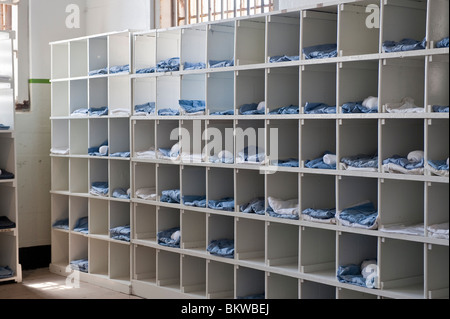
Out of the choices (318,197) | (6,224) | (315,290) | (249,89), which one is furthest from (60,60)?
(315,290)

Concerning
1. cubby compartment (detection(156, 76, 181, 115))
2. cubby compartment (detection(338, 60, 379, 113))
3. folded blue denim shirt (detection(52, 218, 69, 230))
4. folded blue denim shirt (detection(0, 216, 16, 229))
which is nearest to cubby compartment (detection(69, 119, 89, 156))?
folded blue denim shirt (detection(52, 218, 69, 230))

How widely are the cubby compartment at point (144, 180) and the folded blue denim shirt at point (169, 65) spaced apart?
0.99 meters

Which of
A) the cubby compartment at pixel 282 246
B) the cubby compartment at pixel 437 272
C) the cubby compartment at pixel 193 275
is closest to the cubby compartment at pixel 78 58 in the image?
the cubby compartment at pixel 193 275

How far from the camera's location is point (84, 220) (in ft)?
25.6

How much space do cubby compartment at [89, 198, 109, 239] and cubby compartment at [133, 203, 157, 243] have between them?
2.05ft

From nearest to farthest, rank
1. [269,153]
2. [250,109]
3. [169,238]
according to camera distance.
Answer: [269,153] → [250,109] → [169,238]

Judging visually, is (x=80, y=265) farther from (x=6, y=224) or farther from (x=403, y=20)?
(x=403, y=20)

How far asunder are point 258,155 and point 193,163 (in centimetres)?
75

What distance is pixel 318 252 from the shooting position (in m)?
5.46

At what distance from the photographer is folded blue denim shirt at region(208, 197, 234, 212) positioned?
235 inches

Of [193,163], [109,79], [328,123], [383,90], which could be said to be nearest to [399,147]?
[383,90]

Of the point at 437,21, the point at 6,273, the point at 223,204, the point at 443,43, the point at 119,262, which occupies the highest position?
the point at 437,21

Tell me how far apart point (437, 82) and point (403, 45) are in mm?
337

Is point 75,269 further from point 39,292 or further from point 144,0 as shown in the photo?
point 144,0
